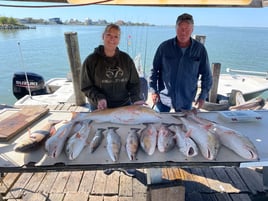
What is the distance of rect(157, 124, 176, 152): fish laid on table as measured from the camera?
144 cm

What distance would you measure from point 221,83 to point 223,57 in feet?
29.2

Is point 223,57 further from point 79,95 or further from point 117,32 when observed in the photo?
point 117,32

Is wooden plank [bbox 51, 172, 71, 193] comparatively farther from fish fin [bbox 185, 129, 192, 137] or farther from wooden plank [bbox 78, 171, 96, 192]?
fish fin [bbox 185, 129, 192, 137]

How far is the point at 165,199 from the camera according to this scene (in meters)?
1.82

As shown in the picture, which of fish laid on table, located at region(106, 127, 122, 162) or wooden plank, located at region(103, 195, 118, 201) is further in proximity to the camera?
wooden plank, located at region(103, 195, 118, 201)

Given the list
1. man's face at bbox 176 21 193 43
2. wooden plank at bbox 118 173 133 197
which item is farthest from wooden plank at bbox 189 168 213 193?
man's face at bbox 176 21 193 43

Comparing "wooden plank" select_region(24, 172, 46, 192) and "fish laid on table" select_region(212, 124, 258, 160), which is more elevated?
"fish laid on table" select_region(212, 124, 258, 160)

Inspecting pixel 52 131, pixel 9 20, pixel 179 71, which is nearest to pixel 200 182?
pixel 179 71

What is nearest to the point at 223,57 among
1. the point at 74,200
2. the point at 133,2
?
the point at 133,2

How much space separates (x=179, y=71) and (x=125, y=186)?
1328mm

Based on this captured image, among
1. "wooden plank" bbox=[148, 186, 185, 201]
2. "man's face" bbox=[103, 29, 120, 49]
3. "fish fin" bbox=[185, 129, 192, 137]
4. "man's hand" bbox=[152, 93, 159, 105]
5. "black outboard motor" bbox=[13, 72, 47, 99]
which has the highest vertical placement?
"man's face" bbox=[103, 29, 120, 49]

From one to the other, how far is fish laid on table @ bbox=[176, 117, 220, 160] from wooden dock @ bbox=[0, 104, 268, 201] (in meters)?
0.82

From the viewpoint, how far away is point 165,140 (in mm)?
1465

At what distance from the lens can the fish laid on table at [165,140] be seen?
1.44 m
